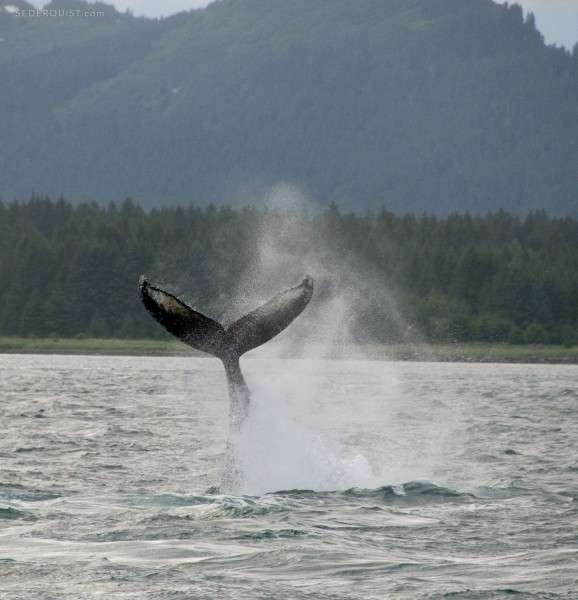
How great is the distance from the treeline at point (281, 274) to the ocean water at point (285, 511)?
2590 inches

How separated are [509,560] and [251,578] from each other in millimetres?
2034

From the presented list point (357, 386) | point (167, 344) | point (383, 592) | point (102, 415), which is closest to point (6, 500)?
point (383, 592)

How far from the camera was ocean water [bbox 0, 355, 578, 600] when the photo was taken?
961cm

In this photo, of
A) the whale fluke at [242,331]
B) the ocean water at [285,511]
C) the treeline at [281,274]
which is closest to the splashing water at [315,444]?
the ocean water at [285,511]

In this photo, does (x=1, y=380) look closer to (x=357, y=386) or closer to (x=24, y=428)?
(x=357, y=386)

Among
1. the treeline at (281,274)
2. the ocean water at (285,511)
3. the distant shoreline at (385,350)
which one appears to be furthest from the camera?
the treeline at (281,274)

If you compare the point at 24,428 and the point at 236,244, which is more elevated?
the point at 236,244

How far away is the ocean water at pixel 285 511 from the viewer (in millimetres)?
9609

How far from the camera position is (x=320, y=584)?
377 inches

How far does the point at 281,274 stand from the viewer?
88.6 metres

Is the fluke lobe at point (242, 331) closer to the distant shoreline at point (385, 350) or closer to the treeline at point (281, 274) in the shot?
the distant shoreline at point (385, 350)

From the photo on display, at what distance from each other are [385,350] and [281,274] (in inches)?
339

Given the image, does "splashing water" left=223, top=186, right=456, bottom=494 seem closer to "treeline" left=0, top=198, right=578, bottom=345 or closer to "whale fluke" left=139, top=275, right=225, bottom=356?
"whale fluke" left=139, top=275, right=225, bottom=356

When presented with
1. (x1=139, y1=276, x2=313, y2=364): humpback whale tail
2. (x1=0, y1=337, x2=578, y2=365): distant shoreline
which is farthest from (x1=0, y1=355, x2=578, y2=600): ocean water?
(x1=0, y1=337, x2=578, y2=365): distant shoreline
